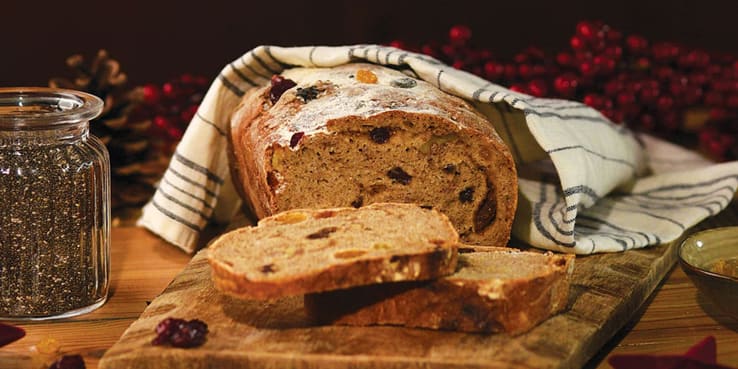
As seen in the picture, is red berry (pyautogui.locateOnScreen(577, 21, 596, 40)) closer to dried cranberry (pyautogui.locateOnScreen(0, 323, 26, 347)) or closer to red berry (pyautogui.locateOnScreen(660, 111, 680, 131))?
red berry (pyautogui.locateOnScreen(660, 111, 680, 131))

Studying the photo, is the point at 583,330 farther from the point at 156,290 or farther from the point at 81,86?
the point at 81,86

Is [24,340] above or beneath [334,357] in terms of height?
beneath

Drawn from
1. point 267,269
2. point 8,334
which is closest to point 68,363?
point 8,334

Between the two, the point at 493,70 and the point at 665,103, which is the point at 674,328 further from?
the point at 665,103

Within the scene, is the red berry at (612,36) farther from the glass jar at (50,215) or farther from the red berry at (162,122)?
the glass jar at (50,215)

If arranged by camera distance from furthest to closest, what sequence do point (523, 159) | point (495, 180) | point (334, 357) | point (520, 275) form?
point (523, 159)
point (495, 180)
point (520, 275)
point (334, 357)

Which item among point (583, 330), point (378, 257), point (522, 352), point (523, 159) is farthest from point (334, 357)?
point (523, 159)
